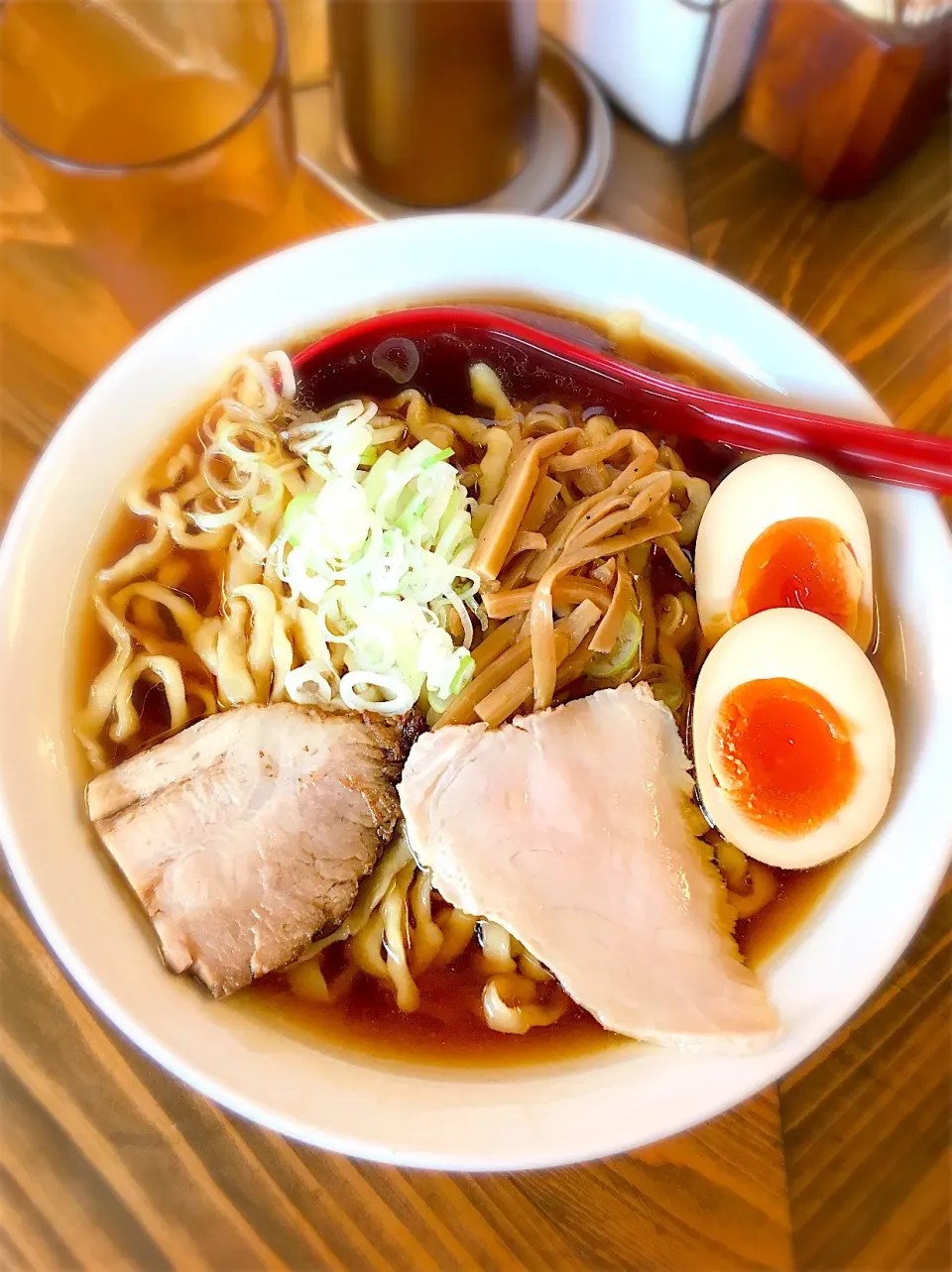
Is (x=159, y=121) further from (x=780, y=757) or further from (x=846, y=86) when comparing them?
(x=780, y=757)

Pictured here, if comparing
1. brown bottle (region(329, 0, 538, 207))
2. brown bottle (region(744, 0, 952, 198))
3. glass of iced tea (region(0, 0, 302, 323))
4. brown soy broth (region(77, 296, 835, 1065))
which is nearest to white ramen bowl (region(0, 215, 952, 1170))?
brown soy broth (region(77, 296, 835, 1065))

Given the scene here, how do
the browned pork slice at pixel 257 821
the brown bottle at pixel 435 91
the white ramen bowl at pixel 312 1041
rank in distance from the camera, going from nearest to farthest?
1. the white ramen bowl at pixel 312 1041
2. the browned pork slice at pixel 257 821
3. the brown bottle at pixel 435 91

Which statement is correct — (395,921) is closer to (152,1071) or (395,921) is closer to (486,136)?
(152,1071)

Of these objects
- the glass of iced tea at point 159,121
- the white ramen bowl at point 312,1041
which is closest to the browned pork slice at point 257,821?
the white ramen bowl at point 312,1041

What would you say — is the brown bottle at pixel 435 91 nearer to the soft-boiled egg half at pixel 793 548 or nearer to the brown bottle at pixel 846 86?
the brown bottle at pixel 846 86

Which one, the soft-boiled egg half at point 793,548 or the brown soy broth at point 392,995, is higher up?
the soft-boiled egg half at point 793,548

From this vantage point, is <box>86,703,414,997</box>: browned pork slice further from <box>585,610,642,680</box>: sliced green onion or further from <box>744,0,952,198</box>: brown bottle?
→ <box>744,0,952,198</box>: brown bottle

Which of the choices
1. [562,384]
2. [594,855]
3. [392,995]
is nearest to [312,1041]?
[392,995]

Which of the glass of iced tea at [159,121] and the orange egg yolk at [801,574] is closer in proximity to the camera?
the orange egg yolk at [801,574]
